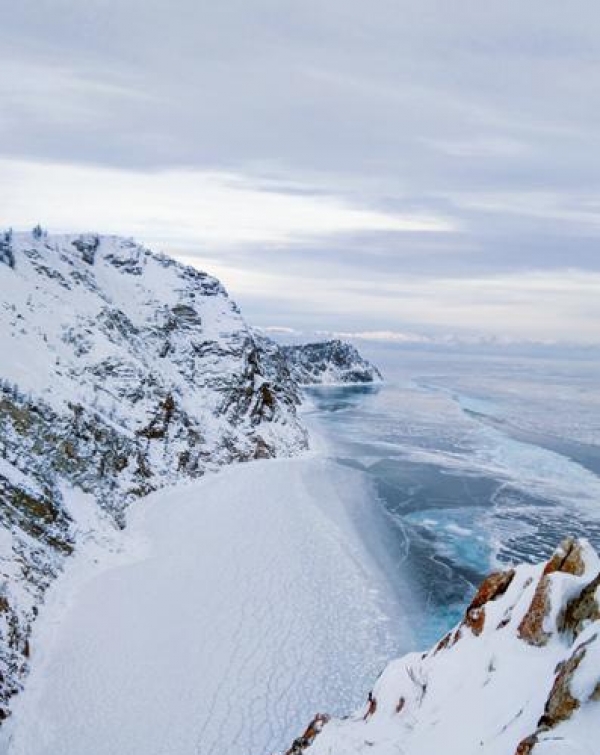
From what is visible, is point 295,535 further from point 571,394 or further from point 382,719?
point 571,394

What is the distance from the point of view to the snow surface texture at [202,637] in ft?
57.7

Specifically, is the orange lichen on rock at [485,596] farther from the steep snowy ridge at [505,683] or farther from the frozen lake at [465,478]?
the frozen lake at [465,478]

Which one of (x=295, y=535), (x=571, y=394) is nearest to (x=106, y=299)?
(x=295, y=535)

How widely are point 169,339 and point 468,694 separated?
49469mm

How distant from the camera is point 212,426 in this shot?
50.7m

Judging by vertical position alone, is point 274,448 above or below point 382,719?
below

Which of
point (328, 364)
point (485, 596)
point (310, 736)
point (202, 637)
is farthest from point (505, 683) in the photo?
point (328, 364)

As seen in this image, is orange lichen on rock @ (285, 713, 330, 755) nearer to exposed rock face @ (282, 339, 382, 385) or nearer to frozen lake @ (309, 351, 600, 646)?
frozen lake @ (309, 351, 600, 646)

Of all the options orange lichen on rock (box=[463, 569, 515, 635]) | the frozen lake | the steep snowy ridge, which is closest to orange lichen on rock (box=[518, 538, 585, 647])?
the steep snowy ridge

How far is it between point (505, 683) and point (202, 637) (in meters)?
14.5

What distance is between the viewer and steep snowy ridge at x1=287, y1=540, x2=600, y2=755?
25.6ft

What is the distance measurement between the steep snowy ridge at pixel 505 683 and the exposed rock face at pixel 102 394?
36.7ft

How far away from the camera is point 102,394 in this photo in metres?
40.3

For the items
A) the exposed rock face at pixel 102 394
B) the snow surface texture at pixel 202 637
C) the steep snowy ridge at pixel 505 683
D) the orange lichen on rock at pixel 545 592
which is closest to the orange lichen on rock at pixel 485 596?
the steep snowy ridge at pixel 505 683
